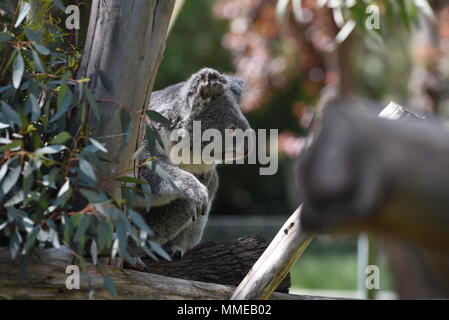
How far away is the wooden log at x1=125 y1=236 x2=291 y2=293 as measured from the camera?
3.40m

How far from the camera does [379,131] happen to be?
1.28 metres

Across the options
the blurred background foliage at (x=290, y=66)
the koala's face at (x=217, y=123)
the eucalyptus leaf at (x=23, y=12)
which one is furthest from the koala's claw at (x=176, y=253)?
the blurred background foliage at (x=290, y=66)

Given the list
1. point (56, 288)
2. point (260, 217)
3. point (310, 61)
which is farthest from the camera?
point (260, 217)

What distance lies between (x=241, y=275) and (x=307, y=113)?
5506mm

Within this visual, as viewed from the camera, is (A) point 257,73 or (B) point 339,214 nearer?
(B) point 339,214

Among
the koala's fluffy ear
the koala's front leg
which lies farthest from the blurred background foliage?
the koala's front leg

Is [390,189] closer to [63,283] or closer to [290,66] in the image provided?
[63,283]

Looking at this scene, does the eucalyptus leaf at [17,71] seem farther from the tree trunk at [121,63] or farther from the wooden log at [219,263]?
the wooden log at [219,263]

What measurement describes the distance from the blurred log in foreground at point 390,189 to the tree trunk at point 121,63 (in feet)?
4.66

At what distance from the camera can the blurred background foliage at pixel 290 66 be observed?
308 inches

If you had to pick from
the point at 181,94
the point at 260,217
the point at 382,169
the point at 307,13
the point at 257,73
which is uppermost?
the point at 307,13
